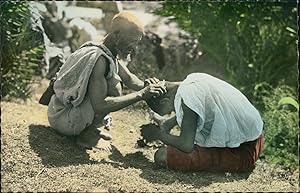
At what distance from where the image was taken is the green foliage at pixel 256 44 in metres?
5.32

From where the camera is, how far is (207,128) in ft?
12.2

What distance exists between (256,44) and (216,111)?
249 cm

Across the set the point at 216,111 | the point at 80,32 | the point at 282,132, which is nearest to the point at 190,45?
the point at 80,32

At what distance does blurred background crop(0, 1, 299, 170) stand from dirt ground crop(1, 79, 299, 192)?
0.73m

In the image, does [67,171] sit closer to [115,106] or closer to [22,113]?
[115,106]

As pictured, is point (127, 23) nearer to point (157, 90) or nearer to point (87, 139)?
point (157, 90)

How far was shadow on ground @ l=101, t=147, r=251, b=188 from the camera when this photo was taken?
3598 mm

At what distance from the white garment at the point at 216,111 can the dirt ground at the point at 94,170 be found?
Result: 238 millimetres

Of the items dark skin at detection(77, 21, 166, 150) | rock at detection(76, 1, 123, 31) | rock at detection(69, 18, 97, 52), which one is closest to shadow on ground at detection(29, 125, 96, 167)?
dark skin at detection(77, 21, 166, 150)

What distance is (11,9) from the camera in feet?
15.6

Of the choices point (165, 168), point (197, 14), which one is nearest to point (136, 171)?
point (165, 168)

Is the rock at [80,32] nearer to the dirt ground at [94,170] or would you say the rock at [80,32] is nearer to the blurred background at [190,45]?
the blurred background at [190,45]

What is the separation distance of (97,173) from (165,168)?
1.64 feet

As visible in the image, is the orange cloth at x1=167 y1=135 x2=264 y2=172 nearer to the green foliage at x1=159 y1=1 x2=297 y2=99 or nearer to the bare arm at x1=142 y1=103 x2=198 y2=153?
the bare arm at x1=142 y1=103 x2=198 y2=153
